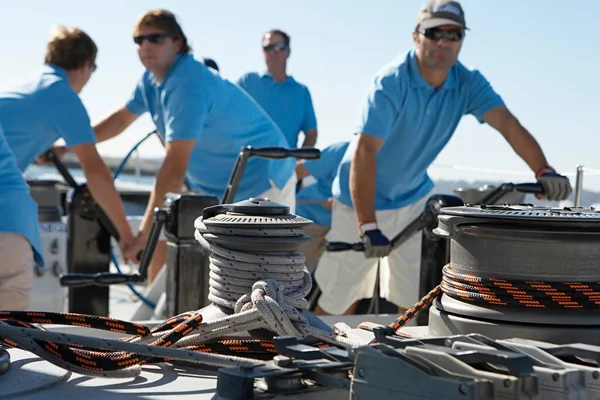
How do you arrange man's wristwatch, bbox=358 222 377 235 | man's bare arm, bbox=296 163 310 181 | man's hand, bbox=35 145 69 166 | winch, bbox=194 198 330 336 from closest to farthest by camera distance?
winch, bbox=194 198 330 336 < man's wristwatch, bbox=358 222 377 235 < man's hand, bbox=35 145 69 166 < man's bare arm, bbox=296 163 310 181

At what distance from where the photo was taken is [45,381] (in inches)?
59.5

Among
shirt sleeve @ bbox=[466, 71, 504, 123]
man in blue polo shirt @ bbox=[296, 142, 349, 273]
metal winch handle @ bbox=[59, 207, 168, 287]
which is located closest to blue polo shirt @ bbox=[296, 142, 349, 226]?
man in blue polo shirt @ bbox=[296, 142, 349, 273]

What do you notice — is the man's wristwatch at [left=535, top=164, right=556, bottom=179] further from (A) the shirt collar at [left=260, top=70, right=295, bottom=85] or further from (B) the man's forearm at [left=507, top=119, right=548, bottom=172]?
(A) the shirt collar at [left=260, top=70, right=295, bottom=85]

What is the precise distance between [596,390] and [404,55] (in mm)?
3146

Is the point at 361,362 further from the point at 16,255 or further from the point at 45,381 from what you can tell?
the point at 16,255

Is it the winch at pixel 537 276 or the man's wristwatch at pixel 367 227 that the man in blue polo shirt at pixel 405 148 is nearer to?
the man's wristwatch at pixel 367 227

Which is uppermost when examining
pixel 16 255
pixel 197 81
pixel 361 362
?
pixel 197 81

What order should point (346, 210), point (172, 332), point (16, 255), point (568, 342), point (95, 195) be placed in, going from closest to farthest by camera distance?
point (568, 342) → point (172, 332) → point (16, 255) → point (95, 195) → point (346, 210)

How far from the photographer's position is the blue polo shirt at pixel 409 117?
13.1 feet

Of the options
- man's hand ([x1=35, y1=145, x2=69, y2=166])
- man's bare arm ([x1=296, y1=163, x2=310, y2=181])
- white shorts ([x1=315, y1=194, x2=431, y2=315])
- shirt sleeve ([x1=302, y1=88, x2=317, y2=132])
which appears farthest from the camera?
shirt sleeve ([x1=302, y1=88, x2=317, y2=132])

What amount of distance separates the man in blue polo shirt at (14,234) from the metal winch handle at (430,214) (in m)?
1.16

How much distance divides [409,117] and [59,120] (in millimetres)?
1679

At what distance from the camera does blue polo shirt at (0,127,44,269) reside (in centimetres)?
303

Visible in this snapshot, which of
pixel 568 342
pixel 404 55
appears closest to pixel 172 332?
pixel 568 342
